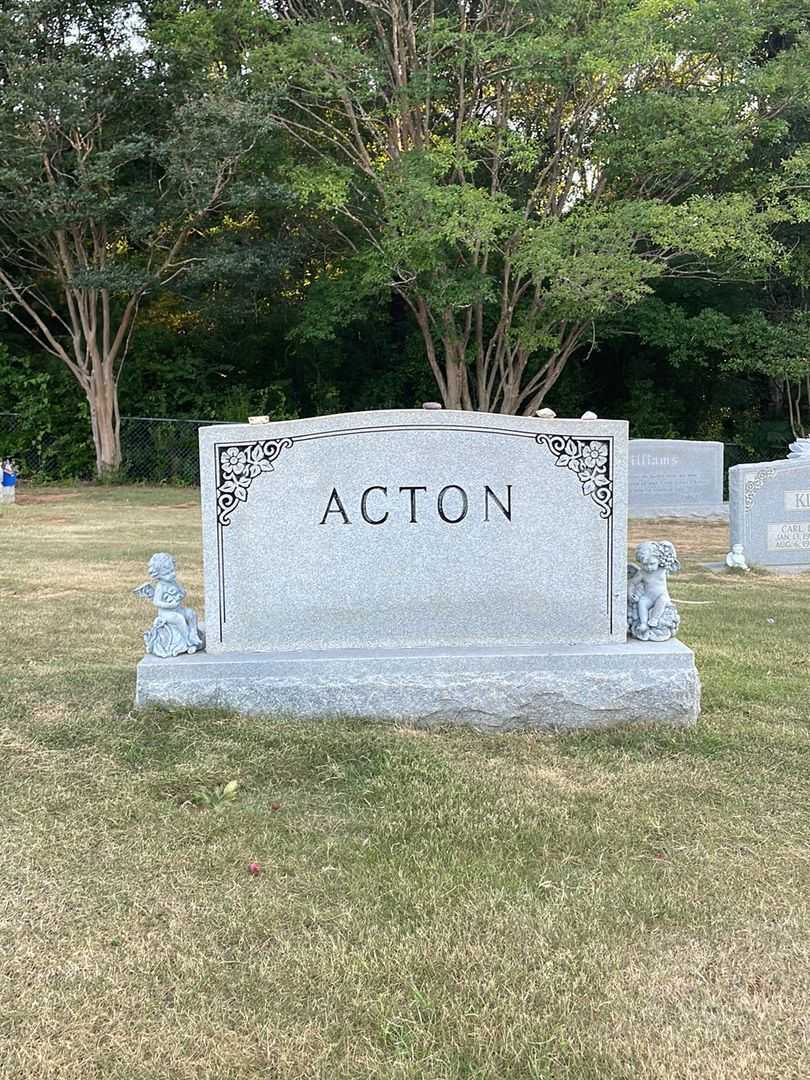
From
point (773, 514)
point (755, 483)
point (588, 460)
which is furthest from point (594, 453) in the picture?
point (773, 514)

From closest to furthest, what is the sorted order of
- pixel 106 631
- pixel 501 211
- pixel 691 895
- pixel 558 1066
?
pixel 558 1066
pixel 691 895
pixel 106 631
pixel 501 211

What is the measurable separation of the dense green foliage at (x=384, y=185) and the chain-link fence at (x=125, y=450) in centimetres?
10

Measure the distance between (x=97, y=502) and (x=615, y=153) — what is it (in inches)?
434

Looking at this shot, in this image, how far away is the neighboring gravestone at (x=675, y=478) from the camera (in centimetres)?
1423

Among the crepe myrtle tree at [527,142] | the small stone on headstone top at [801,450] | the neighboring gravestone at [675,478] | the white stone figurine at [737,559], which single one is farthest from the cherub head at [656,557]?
the crepe myrtle tree at [527,142]

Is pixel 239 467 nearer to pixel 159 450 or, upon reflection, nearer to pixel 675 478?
pixel 675 478

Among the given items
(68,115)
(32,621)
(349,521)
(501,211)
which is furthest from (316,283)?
(349,521)

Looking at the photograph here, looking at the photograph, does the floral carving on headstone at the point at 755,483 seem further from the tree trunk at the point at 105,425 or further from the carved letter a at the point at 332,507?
the tree trunk at the point at 105,425

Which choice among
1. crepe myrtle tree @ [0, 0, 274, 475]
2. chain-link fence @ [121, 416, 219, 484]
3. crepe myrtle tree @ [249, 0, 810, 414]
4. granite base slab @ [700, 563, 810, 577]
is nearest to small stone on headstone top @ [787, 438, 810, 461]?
granite base slab @ [700, 563, 810, 577]

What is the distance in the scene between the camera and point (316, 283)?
62.3 feet

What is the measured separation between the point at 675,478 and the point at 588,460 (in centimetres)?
1113

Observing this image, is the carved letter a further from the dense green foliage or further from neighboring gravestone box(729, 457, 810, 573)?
Answer: the dense green foliage

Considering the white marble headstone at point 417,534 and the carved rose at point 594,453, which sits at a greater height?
the carved rose at point 594,453

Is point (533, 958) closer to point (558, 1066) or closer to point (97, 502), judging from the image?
point (558, 1066)
